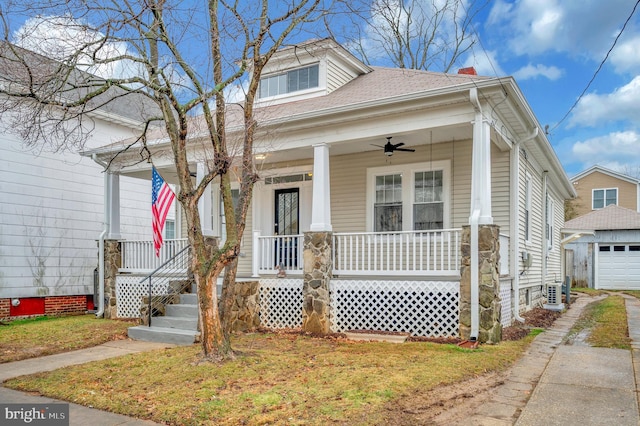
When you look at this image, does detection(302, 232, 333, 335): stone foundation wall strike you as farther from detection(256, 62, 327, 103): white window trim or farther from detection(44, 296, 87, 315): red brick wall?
detection(44, 296, 87, 315): red brick wall

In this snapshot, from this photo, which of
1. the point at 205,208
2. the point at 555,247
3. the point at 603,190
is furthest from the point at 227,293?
the point at 603,190

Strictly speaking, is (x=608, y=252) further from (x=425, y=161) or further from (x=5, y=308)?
(x=5, y=308)

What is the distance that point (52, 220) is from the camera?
40.0ft

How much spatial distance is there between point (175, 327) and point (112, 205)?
14.9ft

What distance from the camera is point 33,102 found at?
6.75 m

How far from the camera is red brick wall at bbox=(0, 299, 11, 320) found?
11.0 metres

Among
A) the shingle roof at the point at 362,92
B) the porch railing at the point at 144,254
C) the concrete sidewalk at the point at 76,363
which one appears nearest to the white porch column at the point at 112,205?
the porch railing at the point at 144,254

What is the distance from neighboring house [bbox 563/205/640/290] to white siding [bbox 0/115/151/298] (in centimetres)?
1862

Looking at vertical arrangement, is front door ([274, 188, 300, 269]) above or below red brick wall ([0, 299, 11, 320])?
above

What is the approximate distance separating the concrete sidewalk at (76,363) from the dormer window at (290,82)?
6765mm

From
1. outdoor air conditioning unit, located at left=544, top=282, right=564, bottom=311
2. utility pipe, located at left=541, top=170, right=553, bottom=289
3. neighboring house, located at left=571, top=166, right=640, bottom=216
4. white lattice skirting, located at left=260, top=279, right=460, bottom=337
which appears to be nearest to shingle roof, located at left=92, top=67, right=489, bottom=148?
white lattice skirting, located at left=260, top=279, right=460, bottom=337

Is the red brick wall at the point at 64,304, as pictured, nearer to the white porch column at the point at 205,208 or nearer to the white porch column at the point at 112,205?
the white porch column at the point at 112,205

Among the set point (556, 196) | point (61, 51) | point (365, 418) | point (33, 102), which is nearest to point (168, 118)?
point (61, 51)

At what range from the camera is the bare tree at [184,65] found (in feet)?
19.8
